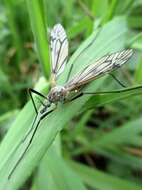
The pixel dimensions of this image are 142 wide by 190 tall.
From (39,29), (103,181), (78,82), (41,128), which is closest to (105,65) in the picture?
(78,82)

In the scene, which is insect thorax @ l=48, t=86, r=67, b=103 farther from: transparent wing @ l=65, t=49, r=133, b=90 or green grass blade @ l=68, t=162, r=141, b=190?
green grass blade @ l=68, t=162, r=141, b=190

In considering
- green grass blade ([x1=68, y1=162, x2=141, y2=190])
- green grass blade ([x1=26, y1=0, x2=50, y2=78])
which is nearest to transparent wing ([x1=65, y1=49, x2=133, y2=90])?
green grass blade ([x1=26, y1=0, x2=50, y2=78])

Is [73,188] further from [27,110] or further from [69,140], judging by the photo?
[69,140]

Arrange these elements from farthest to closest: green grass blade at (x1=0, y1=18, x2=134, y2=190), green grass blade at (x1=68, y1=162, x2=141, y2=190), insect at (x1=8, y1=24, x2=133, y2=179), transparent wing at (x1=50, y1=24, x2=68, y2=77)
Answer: green grass blade at (x1=68, y1=162, x2=141, y2=190) < transparent wing at (x1=50, y1=24, x2=68, y2=77) < insect at (x1=8, y1=24, x2=133, y2=179) < green grass blade at (x1=0, y1=18, x2=134, y2=190)

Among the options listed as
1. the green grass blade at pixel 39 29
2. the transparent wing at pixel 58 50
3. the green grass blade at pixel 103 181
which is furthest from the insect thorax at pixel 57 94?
the green grass blade at pixel 103 181

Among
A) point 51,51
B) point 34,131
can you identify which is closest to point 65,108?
point 34,131

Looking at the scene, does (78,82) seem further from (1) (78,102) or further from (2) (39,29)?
(2) (39,29)
